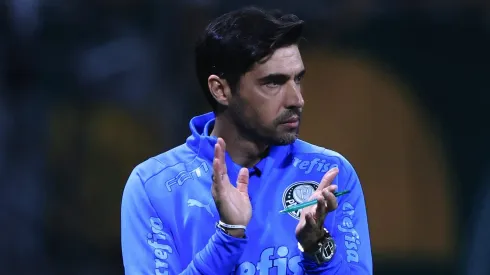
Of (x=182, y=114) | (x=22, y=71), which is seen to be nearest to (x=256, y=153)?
(x=182, y=114)

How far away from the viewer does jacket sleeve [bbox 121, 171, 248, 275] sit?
102 inches

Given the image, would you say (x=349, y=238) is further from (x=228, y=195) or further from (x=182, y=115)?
(x=182, y=115)

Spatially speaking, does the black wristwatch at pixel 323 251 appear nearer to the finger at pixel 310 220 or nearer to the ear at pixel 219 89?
the finger at pixel 310 220

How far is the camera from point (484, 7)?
16.7 ft

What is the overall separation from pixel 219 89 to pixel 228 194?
14.9 inches

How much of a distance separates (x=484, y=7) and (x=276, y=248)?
9.61ft

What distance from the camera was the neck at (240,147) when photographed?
108 inches

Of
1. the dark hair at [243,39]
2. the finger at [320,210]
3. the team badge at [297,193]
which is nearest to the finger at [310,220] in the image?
the finger at [320,210]

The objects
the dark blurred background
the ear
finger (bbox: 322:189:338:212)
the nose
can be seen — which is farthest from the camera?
the dark blurred background

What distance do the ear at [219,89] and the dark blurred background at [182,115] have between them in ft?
7.81

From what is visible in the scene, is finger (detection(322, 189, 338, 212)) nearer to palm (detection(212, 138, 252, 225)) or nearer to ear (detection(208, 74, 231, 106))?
palm (detection(212, 138, 252, 225))

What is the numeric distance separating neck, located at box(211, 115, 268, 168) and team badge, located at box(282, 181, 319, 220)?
0.14 metres

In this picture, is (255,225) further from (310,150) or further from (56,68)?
(56,68)

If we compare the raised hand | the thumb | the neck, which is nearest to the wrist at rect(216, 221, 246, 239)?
the raised hand
